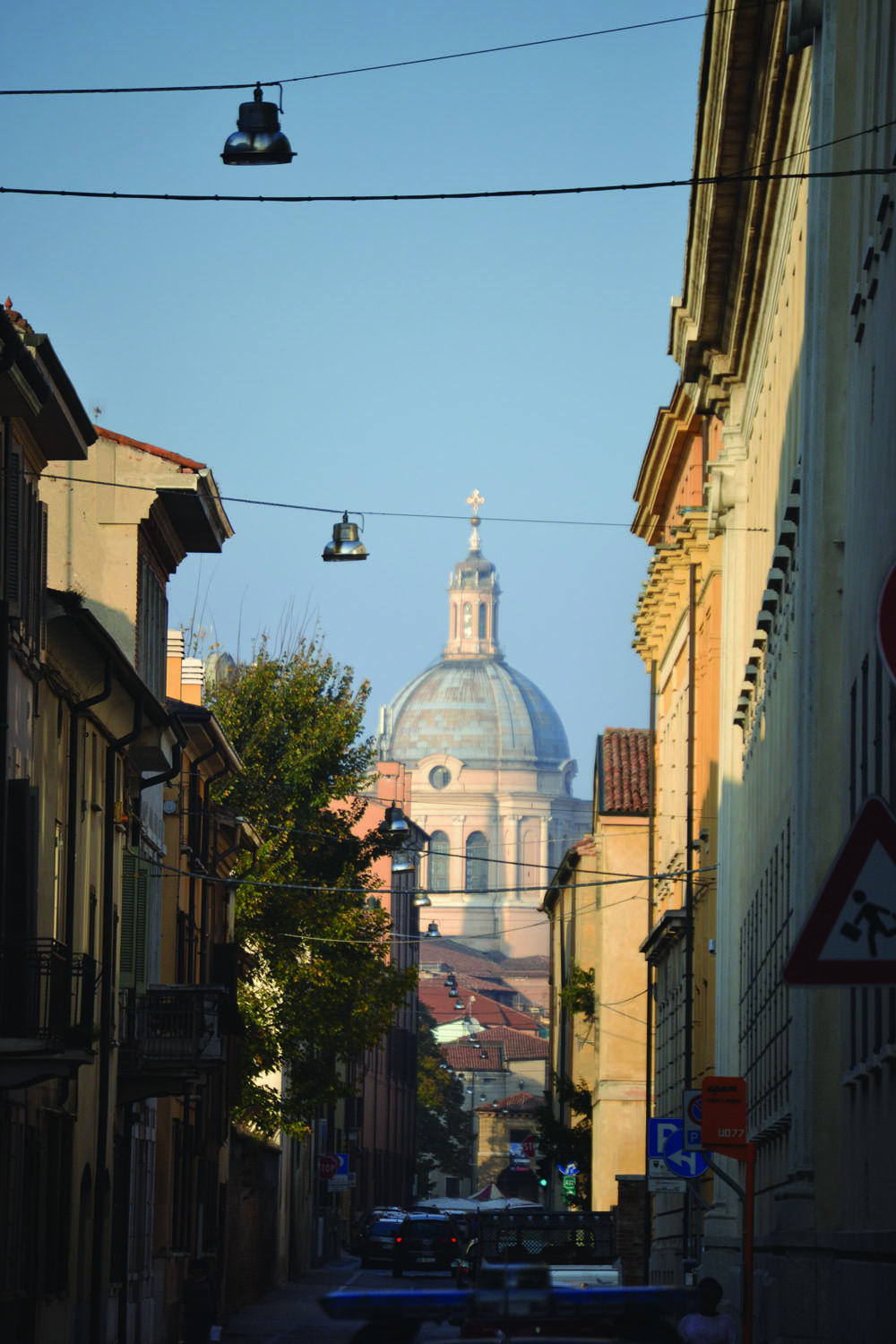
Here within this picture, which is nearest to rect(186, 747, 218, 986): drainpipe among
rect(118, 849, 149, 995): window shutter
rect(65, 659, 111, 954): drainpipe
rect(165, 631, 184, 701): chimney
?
rect(165, 631, 184, 701): chimney

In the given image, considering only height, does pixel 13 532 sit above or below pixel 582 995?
above

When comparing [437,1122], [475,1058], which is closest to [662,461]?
[437,1122]

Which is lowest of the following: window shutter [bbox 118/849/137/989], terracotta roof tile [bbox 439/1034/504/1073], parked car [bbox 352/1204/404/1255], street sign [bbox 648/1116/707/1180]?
parked car [bbox 352/1204/404/1255]

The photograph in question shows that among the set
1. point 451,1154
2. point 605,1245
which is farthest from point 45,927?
point 451,1154

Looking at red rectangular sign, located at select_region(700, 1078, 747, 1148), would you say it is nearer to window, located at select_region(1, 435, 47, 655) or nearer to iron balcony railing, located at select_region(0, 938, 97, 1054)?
iron balcony railing, located at select_region(0, 938, 97, 1054)

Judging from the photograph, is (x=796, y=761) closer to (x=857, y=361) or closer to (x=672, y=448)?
(x=857, y=361)

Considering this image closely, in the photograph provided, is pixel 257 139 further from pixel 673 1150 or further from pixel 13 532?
pixel 673 1150

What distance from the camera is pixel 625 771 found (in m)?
50.6

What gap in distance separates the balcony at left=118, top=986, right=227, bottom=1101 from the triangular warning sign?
58.0ft

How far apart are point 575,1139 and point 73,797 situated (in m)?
33.5

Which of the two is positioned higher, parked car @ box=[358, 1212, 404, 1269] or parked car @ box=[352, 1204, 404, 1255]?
parked car @ box=[358, 1212, 404, 1269]

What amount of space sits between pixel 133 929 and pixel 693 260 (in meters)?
9.09

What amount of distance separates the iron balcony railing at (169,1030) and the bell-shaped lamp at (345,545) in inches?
207

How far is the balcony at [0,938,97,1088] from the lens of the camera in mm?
16594
